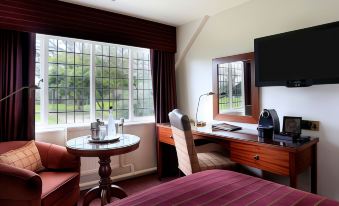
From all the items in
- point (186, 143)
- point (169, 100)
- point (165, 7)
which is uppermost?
point (165, 7)

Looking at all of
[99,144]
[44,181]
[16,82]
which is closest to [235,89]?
[99,144]

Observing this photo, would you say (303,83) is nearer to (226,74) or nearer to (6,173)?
(226,74)

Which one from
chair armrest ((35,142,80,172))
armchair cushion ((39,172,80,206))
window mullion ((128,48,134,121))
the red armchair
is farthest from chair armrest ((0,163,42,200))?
window mullion ((128,48,134,121))

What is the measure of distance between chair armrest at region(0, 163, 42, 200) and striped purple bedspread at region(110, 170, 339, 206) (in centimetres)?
80

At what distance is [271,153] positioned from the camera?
1.90 meters

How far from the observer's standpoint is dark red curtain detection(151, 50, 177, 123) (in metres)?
3.38

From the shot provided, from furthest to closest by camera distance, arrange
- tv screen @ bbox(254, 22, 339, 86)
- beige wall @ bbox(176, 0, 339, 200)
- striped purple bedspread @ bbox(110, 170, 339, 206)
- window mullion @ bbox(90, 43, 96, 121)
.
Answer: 1. window mullion @ bbox(90, 43, 96, 121)
2. beige wall @ bbox(176, 0, 339, 200)
3. tv screen @ bbox(254, 22, 339, 86)
4. striped purple bedspread @ bbox(110, 170, 339, 206)

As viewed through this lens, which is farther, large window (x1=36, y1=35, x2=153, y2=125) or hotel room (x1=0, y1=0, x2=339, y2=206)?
large window (x1=36, y1=35, x2=153, y2=125)

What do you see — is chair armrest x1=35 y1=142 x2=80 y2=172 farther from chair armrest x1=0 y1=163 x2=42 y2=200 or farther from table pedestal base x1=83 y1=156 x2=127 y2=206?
chair armrest x1=0 y1=163 x2=42 y2=200

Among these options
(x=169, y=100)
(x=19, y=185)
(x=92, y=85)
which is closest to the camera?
(x=19, y=185)

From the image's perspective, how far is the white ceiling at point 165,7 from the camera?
2.62 metres

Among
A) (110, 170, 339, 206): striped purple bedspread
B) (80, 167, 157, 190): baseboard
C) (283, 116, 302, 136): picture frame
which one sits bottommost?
(80, 167, 157, 190): baseboard

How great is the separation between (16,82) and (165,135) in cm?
182

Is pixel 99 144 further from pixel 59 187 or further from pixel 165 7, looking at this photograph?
pixel 165 7
